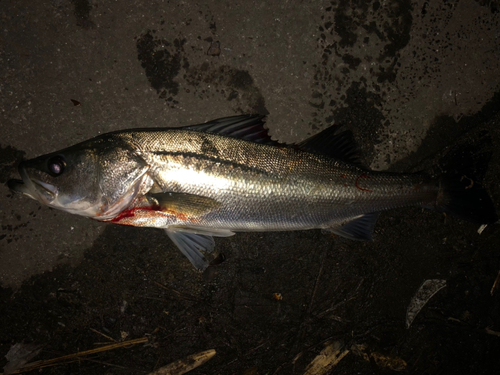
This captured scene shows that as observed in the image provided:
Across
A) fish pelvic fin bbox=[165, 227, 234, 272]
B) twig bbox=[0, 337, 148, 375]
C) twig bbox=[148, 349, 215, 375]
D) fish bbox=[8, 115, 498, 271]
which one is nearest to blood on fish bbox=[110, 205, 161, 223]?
fish bbox=[8, 115, 498, 271]

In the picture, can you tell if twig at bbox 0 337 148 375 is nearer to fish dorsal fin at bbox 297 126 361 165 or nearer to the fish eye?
the fish eye

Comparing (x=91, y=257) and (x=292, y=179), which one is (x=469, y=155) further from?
(x=91, y=257)

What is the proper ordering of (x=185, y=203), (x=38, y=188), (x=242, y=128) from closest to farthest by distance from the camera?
(x=38, y=188)
(x=185, y=203)
(x=242, y=128)

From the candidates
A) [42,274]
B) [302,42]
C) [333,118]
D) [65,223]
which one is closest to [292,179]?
[333,118]

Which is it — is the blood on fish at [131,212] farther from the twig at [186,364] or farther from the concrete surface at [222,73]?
the twig at [186,364]

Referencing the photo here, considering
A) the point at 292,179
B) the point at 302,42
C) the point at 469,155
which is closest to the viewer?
the point at 292,179

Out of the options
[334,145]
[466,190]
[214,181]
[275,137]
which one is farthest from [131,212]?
[466,190]

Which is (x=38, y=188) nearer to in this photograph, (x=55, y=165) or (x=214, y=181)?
(x=55, y=165)
